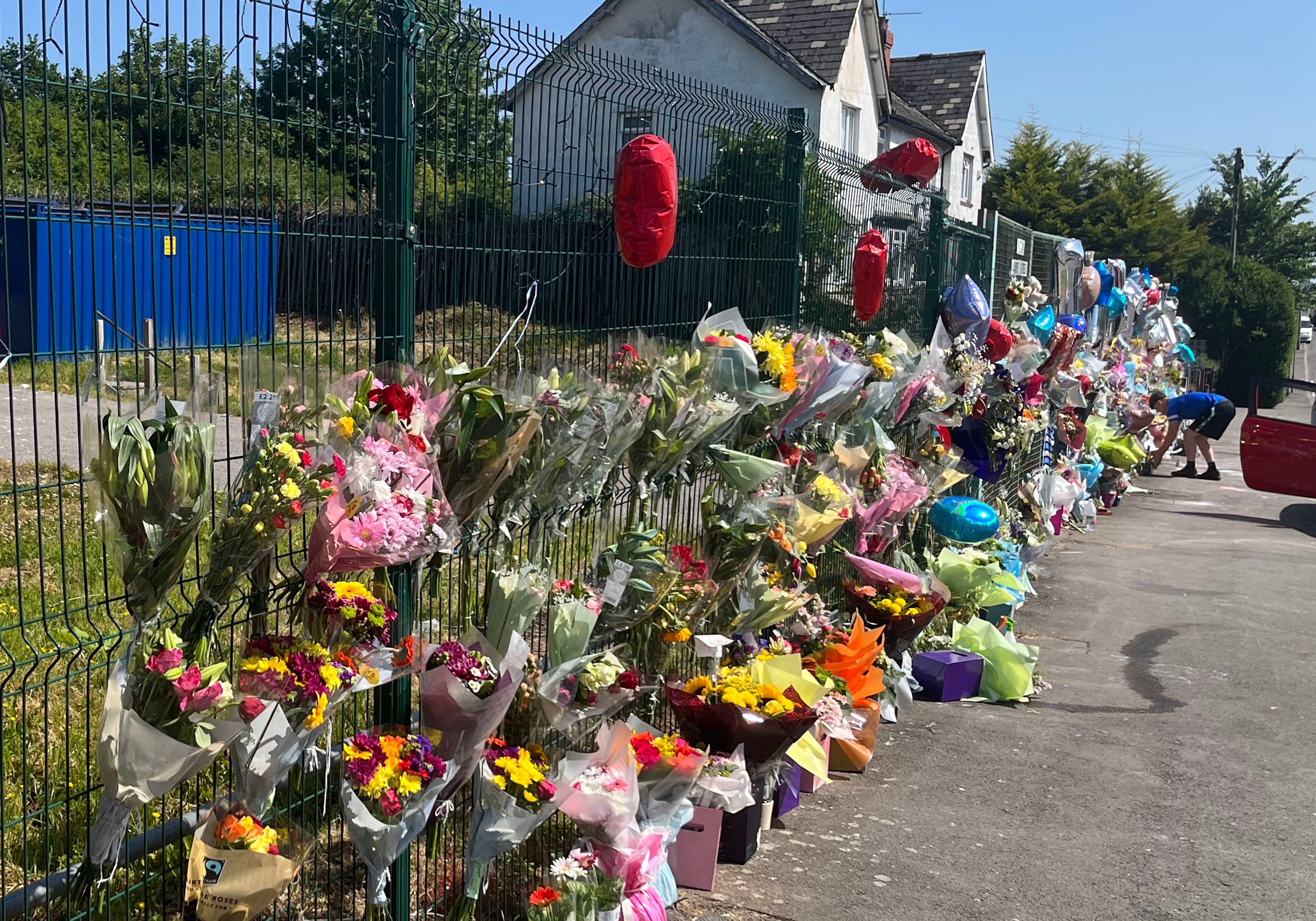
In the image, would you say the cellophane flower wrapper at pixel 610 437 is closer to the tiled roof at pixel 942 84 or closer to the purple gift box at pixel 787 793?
the purple gift box at pixel 787 793

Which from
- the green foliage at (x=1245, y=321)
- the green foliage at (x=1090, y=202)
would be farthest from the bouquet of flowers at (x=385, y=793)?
the green foliage at (x=1090, y=202)

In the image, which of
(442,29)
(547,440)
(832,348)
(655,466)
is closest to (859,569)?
(832,348)

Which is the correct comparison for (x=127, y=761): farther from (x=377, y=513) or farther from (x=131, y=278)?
(x=131, y=278)

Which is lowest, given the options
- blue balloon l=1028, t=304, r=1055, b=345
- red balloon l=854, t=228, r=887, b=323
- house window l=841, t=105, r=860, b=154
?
blue balloon l=1028, t=304, r=1055, b=345

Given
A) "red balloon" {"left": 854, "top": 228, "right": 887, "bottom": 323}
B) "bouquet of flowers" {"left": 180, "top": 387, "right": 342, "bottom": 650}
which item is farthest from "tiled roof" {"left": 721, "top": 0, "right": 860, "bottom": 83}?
"bouquet of flowers" {"left": 180, "top": 387, "right": 342, "bottom": 650}

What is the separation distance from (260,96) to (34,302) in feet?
2.74

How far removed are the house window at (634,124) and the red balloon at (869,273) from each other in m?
2.54

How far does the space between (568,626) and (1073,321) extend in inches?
367

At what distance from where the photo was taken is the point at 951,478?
6.88m

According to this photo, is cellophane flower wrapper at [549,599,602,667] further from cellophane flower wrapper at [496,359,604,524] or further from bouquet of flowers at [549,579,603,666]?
cellophane flower wrapper at [496,359,604,524]

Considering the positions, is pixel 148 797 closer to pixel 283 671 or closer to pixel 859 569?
pixel 283 671

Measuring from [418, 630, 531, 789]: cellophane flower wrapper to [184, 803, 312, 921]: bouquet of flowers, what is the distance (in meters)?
0.49

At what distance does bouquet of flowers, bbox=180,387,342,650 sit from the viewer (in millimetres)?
2637

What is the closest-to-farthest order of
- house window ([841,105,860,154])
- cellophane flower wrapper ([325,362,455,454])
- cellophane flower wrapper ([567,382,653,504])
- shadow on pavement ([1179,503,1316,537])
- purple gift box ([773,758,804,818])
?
1. cellophane flower wrapper ([325,362,455,454])
2. cellophane flower wrapper ([567,382,653,504])
3. purple gift box ([773,758,804,818])
4. shadow on pavement ([1179,503,1316,537])
5. house window ([841,105,860,154])
